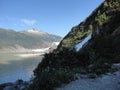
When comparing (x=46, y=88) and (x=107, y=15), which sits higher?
(x=107, y=15)

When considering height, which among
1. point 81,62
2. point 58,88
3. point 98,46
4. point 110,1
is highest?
point 110,1

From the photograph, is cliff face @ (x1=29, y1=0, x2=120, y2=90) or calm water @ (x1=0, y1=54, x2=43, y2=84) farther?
calm water @ (x1=0, y1=54, x2=43, y2=84)

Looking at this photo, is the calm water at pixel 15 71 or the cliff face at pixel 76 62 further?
the calm water at pixel 15 71

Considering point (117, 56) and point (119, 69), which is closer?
point (119, 69)

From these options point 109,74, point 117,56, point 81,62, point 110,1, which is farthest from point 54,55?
point 110,1

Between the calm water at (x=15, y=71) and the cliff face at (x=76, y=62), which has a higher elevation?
the calm water at (x=15, y=71)

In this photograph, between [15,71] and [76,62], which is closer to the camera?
[76,62]

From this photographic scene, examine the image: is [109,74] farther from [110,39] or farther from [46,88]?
[110,39]

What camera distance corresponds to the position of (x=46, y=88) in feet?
38.0

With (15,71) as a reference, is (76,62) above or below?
below

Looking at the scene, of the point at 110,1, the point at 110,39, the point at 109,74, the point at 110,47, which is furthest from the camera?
the point at 110,1

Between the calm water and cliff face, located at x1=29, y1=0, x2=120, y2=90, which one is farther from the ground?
the calm water

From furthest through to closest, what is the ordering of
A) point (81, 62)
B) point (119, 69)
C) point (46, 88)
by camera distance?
point (81, 62) → point (119, 69) → point (46, 88)

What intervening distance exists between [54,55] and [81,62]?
2481 millimetres
